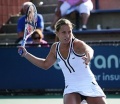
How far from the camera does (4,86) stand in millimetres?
10656

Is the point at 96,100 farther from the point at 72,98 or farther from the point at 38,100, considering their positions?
the point at 38,100

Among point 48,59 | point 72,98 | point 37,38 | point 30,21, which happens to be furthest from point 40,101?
point 72,98

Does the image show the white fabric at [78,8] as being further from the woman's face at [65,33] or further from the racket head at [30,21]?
the woman's face at [65,33]

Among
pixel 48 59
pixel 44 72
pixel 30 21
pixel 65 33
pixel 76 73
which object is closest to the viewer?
pixel 65 33

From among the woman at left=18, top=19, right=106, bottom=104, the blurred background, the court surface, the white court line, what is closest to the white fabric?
the blurred background

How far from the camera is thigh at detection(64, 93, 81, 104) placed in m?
5.92

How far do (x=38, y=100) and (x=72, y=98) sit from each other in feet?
12.3

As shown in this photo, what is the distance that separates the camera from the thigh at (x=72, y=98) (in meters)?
5.92

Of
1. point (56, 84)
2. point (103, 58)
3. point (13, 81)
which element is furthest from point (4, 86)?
point (103, 58)

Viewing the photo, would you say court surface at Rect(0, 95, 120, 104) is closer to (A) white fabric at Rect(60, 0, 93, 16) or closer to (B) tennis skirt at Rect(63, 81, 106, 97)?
(A) white fabric at Rect(60, 0, 93, 16)

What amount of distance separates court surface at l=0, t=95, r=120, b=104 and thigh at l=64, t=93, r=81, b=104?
124 inches

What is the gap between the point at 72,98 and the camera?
5.93 meters

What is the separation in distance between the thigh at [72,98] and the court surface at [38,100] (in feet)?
10.3

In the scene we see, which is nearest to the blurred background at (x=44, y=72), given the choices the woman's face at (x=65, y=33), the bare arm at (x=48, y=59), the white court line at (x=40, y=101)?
the white court line at (x=40, y=101)
